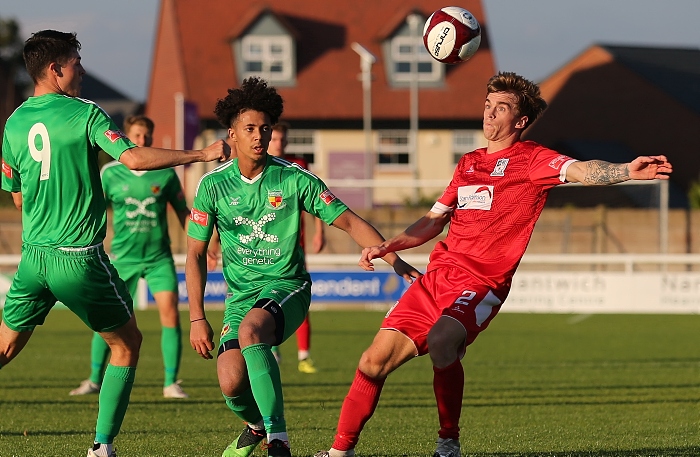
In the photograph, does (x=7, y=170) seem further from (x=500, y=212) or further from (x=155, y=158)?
(x=500, y=212)

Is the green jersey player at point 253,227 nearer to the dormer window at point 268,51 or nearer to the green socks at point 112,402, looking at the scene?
the green socks at point 112,402

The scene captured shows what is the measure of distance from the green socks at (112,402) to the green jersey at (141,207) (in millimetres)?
3776

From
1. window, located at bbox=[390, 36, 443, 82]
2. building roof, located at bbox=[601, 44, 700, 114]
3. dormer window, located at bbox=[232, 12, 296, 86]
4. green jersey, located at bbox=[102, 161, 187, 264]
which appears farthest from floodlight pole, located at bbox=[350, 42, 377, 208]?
green jersey, located at bbox=[102, 161, 187, 264]

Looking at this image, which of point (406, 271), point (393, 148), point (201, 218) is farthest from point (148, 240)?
point (393, 148)

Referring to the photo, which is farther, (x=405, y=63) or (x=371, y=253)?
(x=405, y=63)

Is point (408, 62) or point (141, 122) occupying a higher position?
point (408, 62)

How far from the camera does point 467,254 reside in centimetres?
634

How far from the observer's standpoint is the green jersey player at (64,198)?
19.5 ft

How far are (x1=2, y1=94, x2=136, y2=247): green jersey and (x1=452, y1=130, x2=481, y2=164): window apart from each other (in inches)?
1305

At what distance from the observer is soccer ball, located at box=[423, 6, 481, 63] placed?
25.2ft

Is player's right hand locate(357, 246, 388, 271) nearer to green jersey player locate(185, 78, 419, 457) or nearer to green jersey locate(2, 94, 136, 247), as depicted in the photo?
green jersey player locate(185, 78, 419, 457)

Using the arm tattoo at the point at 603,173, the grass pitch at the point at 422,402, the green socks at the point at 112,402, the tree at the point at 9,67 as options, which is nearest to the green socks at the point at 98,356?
the grass pitch at the point at 422,402

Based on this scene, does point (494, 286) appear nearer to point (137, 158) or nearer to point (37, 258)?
point (137, 158)

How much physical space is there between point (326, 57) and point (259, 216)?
33.1m
